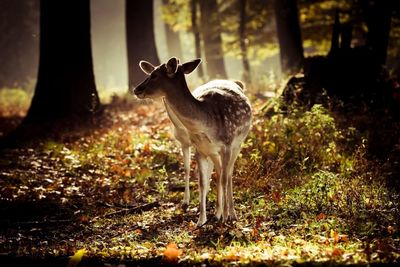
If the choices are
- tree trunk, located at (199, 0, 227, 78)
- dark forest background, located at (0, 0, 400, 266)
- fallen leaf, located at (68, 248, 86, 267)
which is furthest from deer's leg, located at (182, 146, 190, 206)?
tree trunk, located at (199, 0, 227, 78)

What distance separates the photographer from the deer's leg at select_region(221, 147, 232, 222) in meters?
6.22

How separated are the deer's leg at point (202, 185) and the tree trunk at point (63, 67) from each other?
306 inches

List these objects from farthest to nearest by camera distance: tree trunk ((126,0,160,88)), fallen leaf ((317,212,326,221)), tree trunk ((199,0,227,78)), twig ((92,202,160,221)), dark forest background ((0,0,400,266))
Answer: tree trunk ((199,0,227,78))
tree trunk ((126,0,160,88))
twig ((92,202,160,221))
fallen leaf ((317,212,326,221))
dark forest background ((0,0,400,266))

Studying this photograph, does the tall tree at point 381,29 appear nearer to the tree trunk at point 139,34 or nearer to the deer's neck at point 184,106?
the tree trunk at point 139,34

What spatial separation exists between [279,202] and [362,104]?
17.6 ft

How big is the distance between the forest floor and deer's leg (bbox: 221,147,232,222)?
229 millimetres

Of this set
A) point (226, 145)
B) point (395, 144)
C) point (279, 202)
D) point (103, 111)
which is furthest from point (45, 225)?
point (103, 111)

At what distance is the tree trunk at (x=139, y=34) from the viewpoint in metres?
18.3

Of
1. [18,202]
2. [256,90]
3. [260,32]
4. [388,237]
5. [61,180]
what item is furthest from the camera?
[260,32]

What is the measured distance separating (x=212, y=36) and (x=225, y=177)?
19397mm

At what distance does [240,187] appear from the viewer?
25.5 feet

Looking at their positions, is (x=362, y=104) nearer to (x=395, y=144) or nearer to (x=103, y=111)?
(x=395, y=144)

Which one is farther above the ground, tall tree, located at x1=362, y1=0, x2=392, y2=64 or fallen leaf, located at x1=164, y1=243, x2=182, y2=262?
tall tree, located at x1=362, y1=0, x2=392, y2=64

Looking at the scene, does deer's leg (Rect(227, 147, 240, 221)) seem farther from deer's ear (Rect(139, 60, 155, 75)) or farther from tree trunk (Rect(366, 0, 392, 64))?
tree trunk (Rect(366, 0, 392, 64))
